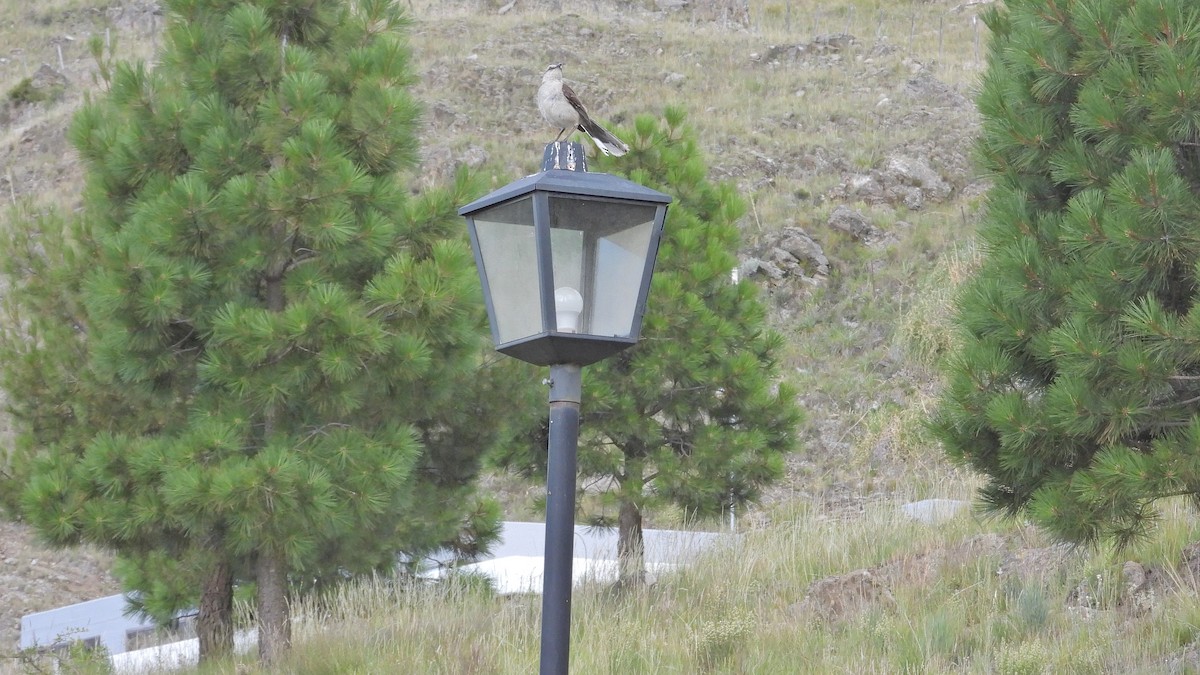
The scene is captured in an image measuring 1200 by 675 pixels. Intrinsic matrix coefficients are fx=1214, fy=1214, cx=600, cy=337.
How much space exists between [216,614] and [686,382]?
13.9 ft

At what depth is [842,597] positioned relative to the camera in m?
7.57

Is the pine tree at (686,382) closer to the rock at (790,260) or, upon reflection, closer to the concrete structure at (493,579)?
the concrete structure at (493,579)

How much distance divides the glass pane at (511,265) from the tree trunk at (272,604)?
13.6 feet

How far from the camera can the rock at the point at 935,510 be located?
9.53 m

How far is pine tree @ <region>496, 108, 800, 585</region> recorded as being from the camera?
10078mm

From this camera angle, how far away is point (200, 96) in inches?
291

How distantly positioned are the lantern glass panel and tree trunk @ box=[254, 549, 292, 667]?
14.3 ft

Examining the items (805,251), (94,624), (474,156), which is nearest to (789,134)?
(805,251)

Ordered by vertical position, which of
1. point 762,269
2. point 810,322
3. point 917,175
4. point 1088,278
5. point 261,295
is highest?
point 917,175

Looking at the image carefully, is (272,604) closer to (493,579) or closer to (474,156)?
(493,579)

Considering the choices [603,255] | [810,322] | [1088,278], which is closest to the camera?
[603,255]

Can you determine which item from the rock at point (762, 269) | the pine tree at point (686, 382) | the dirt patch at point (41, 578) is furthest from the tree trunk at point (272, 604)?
the rock at point (762, 269)

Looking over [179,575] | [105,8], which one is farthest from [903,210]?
[105,8]

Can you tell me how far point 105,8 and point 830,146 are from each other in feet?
94.6
